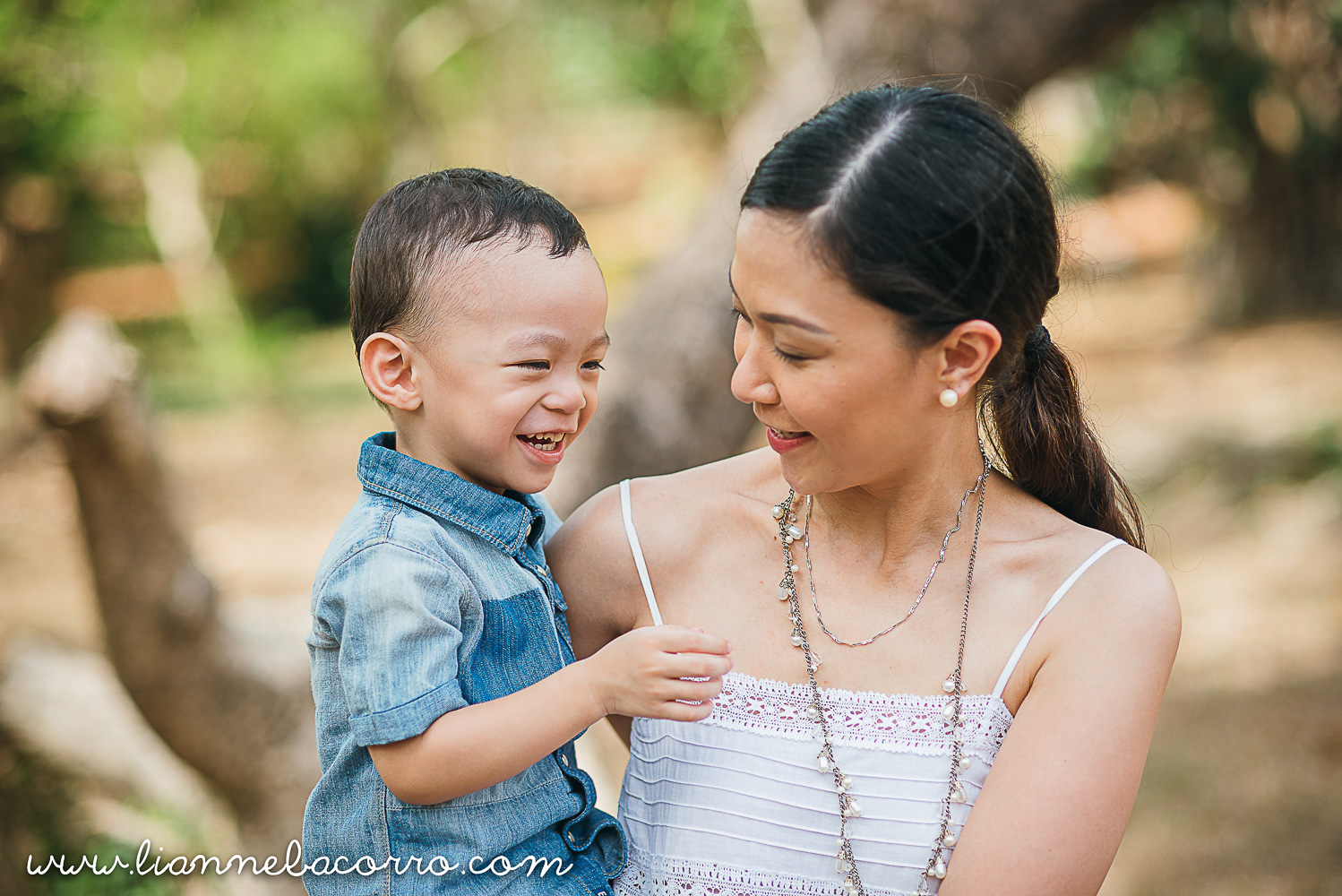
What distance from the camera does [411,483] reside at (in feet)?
4.86

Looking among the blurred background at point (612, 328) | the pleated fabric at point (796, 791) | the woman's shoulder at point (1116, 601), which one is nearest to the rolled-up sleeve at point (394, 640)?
the pleated fabric at point (796, 791)

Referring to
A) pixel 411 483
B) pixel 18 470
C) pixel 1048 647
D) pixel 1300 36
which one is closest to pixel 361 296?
pixel 411 483

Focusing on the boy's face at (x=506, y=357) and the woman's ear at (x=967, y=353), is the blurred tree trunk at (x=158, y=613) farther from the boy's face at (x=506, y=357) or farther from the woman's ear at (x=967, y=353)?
the woman's ear at (x=967, y=353)

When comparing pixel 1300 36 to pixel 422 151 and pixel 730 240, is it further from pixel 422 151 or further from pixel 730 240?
pixel 422 151

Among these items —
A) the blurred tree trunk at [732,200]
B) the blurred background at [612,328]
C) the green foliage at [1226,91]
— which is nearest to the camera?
the blurred background at [612,328]

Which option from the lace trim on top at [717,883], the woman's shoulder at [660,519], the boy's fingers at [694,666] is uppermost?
the boy's fingers at [694,666]

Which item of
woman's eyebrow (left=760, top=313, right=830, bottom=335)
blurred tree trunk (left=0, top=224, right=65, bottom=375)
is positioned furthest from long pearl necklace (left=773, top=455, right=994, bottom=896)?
blurred tree trunk (left=0, top=224, right=65, bottom=375)

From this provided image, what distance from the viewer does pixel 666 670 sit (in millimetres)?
1300

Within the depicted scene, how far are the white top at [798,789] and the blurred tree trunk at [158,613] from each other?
1719 mm

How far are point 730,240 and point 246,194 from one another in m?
11.2

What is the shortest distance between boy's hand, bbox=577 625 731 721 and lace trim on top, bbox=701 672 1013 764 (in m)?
0.29

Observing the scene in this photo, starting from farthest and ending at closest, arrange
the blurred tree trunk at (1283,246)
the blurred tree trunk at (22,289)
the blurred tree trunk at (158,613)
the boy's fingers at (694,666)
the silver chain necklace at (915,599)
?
the blurred tree trunk at (22,289)
the blurred tree trunk at (1283,246)
the blurred tree trunk at (158,613)
the silver chain necklace at (915,599)
the boy's fingers at (694,666)

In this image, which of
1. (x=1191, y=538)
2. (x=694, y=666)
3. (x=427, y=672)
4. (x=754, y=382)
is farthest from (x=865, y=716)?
(x=1191, y=538)

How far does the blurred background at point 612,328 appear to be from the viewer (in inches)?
123
